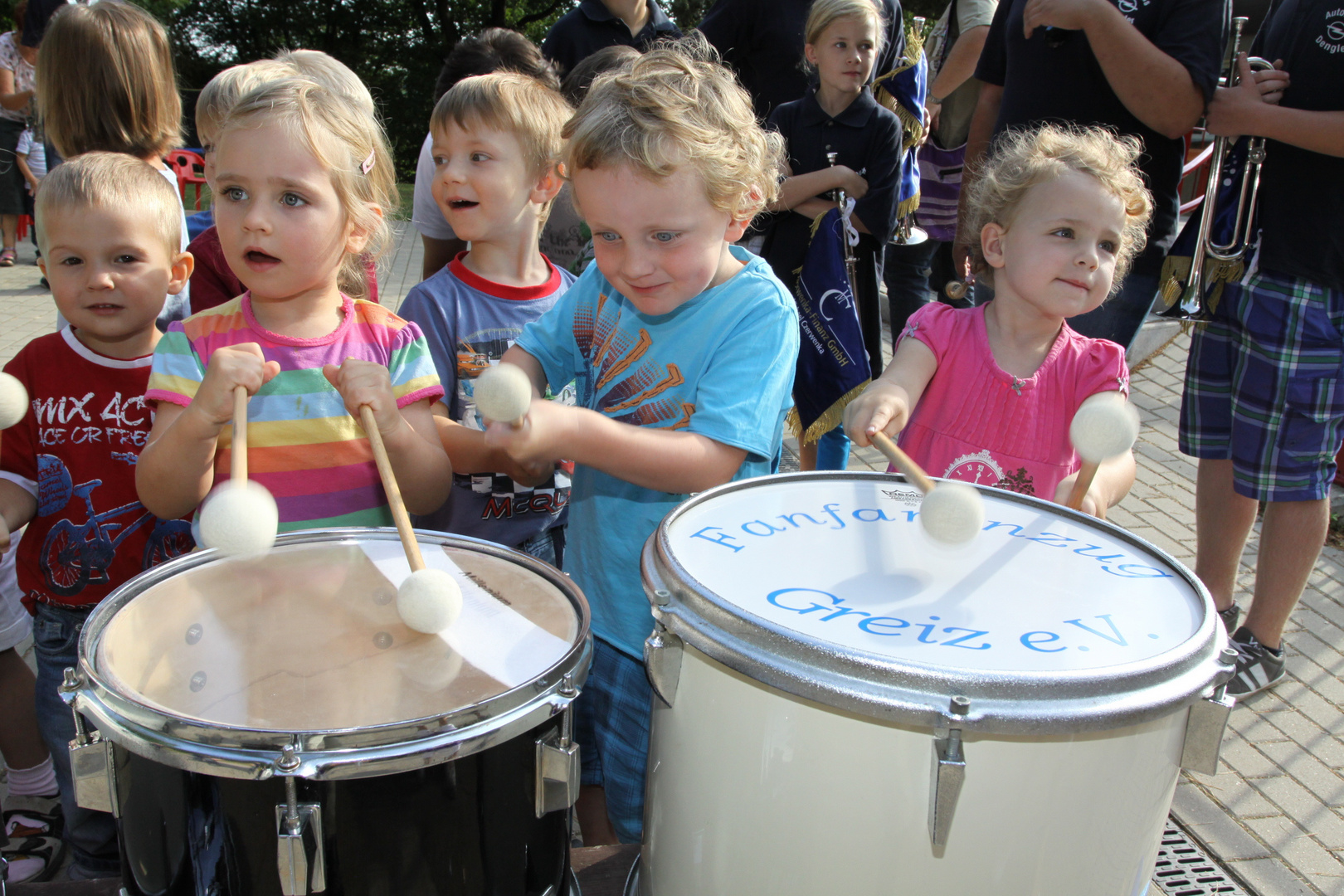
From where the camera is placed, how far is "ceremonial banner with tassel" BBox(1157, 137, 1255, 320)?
251 cm

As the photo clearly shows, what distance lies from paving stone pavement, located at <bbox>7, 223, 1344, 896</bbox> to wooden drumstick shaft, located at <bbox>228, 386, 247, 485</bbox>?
1194mm

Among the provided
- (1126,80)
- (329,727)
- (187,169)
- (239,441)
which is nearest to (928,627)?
(329,727)

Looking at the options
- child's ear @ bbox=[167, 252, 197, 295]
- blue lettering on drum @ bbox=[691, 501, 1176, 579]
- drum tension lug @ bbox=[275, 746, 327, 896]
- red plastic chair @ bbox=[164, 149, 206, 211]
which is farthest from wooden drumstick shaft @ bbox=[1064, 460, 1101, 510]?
red plastic chair @ bbox=[164, 149, 206, 211]

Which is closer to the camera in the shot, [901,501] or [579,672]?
[579,672]

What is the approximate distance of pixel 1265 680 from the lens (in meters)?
2.68

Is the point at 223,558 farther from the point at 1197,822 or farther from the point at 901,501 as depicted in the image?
the point at 1197,822

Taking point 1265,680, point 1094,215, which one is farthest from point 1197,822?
point 1094,215

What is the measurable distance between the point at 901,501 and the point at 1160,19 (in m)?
1.80

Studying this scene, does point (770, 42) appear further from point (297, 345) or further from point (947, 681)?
point (947, 681)

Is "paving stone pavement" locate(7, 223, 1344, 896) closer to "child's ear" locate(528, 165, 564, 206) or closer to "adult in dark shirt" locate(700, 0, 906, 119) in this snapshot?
"child's ear" locate(528, 165, 564, 206)

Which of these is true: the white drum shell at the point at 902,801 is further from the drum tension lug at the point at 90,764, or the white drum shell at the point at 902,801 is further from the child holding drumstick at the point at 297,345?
the child holding drumstick at the point at 297,345

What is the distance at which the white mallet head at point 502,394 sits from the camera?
1192mm

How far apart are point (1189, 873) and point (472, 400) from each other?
1.82 metres

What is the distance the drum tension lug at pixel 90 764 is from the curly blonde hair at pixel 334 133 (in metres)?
0.92
